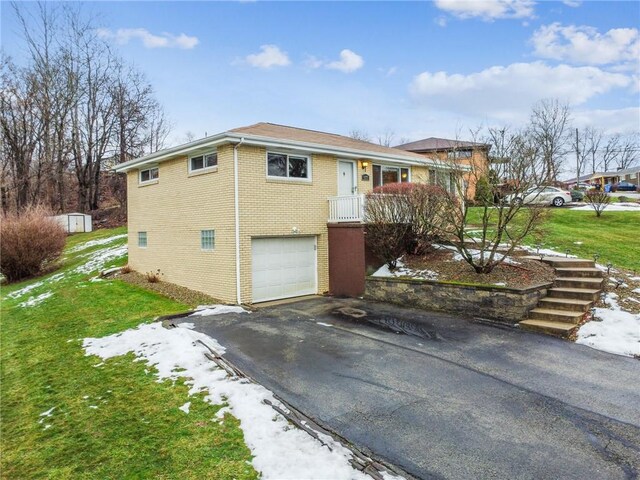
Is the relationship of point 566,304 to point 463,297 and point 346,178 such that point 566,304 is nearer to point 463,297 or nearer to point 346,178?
point 463,297

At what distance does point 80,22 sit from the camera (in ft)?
116

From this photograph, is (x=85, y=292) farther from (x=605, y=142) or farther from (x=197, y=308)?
(x=605, y=142)

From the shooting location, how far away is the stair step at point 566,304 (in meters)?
7.70

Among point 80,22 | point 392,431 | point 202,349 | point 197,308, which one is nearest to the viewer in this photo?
point 392,431

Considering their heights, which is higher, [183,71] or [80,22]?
[80,22]

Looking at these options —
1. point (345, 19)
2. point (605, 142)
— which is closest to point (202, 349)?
point (345, 19)

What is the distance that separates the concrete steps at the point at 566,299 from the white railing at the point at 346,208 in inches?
207

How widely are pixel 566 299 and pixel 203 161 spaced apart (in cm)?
1032

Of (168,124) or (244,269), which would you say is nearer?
(244,269)

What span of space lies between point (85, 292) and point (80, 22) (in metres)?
34.7

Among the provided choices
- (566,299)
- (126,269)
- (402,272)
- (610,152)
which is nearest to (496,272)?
(566,299)

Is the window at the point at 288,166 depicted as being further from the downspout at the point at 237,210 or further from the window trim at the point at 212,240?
the window trim at the point at 212,240

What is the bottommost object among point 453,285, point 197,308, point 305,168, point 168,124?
point 197,308

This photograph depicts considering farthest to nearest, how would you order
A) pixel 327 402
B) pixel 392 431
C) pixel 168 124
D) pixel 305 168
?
pixel 168 124 → pixel 305 168 → pixel 327 402 → pixel 392 431
